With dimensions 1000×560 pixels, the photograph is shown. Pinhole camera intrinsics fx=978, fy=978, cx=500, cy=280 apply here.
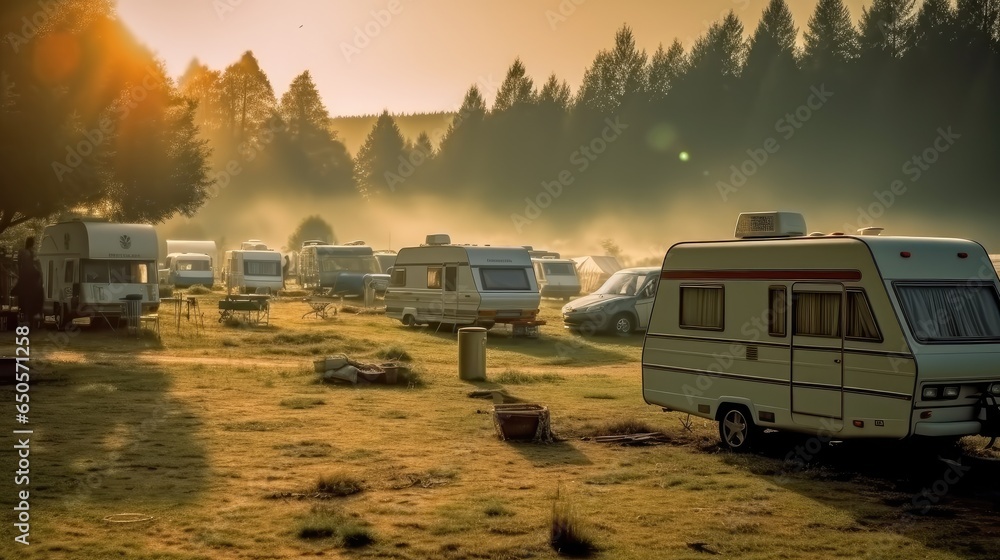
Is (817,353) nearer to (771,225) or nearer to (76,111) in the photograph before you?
(771,225)

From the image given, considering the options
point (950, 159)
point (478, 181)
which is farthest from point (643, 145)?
point (950, 159)

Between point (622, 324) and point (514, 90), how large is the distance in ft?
257

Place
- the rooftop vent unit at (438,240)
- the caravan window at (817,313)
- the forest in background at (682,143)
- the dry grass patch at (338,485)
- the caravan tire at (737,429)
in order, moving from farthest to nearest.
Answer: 1. the forest in background at (682,143)
2. the rooftop vent unit at (438,240)
3. the caravan tire at (737,429)
4. the caravan window at (817,313)
5. the dry grass patch at (338,485)

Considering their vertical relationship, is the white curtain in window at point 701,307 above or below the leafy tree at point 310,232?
below

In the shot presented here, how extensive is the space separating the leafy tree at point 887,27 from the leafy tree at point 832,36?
3.77 feet

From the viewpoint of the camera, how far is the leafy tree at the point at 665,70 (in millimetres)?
90425

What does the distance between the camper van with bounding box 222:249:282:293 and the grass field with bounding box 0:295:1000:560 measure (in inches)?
1102

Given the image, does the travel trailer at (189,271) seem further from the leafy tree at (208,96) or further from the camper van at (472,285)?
the leafy tree at (208,96)

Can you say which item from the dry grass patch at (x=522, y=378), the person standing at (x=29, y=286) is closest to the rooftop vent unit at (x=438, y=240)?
the dry grass patch at (x=522, y=378)

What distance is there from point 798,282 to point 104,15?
23.4 metres

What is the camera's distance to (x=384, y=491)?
973 cm

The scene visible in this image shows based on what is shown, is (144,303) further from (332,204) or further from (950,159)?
(332,204)

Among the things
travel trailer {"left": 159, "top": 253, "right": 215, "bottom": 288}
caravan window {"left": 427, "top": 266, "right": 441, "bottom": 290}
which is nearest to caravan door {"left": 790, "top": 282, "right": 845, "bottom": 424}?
caravan window {"left": 427, "top": 266, "right": 441, "bottom": 290}

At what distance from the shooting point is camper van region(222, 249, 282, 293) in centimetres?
4550
